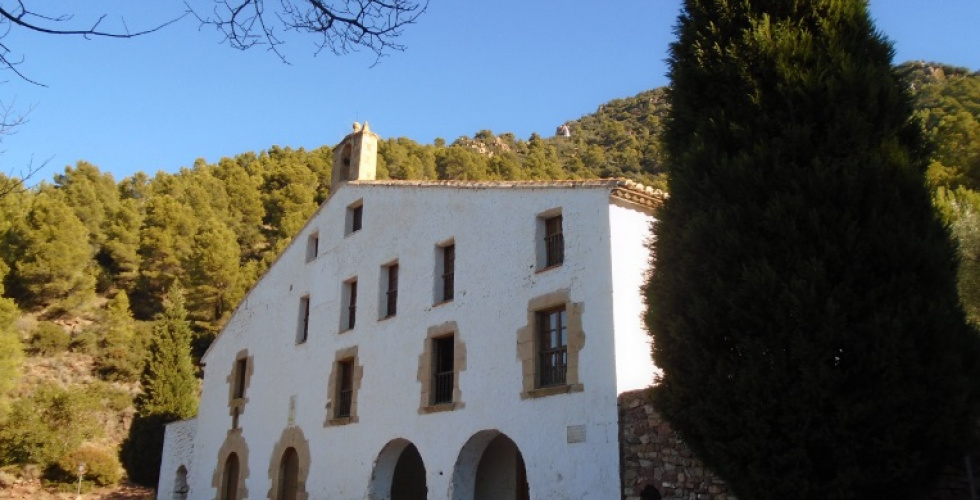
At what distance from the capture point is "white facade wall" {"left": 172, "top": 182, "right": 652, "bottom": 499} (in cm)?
1110

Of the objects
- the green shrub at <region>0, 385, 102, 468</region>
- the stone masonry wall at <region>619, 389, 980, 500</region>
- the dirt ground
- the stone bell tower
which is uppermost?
the stone bell tower

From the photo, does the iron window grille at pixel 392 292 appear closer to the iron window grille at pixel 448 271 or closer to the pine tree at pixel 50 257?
the iron window grille at pixel 448 271

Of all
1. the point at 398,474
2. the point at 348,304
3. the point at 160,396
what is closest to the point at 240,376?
the point at 348,304

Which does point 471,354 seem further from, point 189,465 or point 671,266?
point 189,465

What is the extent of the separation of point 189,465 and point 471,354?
13.0 meters

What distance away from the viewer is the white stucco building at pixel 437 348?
11234 mm

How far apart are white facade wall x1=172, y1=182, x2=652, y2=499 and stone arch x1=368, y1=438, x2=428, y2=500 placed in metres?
0.17

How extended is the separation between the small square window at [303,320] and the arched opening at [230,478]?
A: 395cm

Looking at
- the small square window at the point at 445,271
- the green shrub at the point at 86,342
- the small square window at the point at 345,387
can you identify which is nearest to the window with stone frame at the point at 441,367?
the small square window at the point at 445,271

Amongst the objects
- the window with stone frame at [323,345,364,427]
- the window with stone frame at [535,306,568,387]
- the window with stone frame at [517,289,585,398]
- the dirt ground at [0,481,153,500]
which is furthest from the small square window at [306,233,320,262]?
the dirt ground at [0,481,153,500]

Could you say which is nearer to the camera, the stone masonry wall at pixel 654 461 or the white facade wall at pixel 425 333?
the stone masonry wall at pixel 654 461

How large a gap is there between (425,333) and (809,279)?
836cm

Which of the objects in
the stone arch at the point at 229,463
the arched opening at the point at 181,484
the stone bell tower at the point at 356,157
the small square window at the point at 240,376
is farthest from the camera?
the arched opening at the point at 181,484

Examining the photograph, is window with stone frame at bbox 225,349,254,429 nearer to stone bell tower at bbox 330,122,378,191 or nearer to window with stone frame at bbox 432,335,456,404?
stone bell tower at bbox 330,122,378,191
